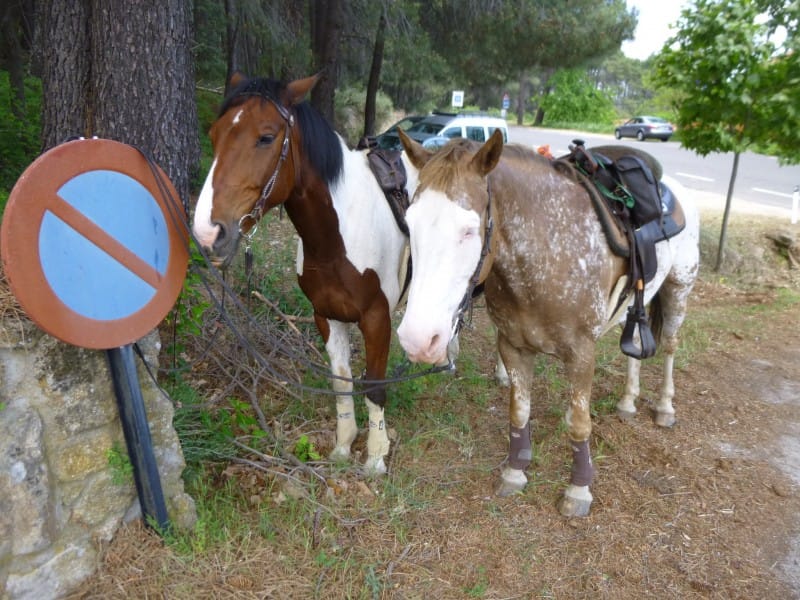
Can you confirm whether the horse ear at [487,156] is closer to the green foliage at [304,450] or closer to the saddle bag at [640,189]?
the saddle bag at [640,189]

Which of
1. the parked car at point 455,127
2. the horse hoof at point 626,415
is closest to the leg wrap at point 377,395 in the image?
the horse hoof at point 626,415

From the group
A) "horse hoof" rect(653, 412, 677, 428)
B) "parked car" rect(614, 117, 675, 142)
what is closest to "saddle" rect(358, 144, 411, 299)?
"horse hoof" rect(653, 412, 677, 428)

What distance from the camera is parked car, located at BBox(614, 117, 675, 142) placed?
Answer: 28812 millimetres

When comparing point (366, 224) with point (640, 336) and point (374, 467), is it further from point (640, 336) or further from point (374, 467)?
point (640, 336)

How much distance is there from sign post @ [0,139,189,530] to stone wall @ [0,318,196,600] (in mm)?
88

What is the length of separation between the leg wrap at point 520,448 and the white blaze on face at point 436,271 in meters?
1.36

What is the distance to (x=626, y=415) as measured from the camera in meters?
4.10

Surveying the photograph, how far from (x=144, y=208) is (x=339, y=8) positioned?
9341 millimetres

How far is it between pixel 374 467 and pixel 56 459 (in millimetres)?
1657

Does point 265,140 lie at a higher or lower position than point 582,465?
higher

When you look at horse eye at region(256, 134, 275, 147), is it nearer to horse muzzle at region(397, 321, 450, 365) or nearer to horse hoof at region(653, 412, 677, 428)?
horse muzzle at region(397, 321, 450, 365)

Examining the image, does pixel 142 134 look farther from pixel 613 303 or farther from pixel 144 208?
pixel 613 303

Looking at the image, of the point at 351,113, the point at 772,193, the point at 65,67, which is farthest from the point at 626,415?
the point at 351,113

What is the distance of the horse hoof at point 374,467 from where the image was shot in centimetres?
314
